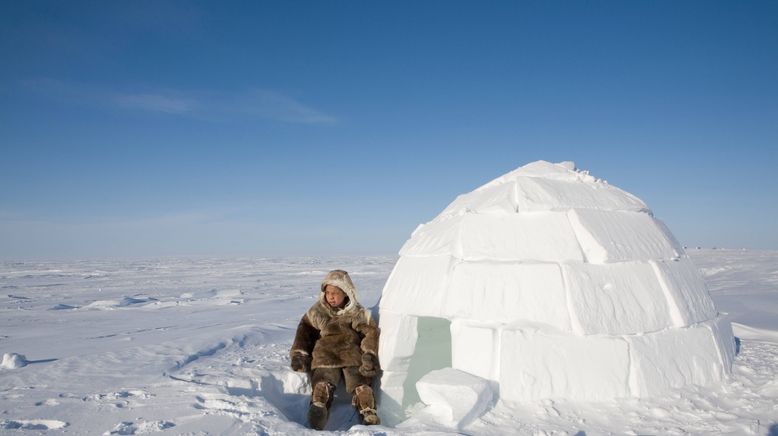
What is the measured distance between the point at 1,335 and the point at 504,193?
36.9 ft

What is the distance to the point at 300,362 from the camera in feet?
15.3

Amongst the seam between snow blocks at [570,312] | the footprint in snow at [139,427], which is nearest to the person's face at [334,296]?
the footprint in snow at [139,427]

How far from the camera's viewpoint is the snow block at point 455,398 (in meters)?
3.35

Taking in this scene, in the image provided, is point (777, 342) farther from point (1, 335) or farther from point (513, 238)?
point (1, 335)

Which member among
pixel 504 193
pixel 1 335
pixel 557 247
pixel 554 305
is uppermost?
pixel 504 193

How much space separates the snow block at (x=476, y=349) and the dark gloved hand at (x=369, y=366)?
2.89 ft

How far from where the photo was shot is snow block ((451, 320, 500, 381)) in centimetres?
381

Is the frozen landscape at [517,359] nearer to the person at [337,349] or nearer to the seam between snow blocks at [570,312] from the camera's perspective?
the seam between snow blocks at [570,312]

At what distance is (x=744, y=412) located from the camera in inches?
144

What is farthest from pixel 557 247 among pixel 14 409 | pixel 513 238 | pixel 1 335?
pixel 1 335

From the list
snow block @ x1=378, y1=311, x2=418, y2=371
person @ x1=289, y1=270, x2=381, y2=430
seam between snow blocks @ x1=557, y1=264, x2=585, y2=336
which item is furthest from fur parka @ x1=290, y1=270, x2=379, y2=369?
seam between snow blocks @ x1=557, y1=264, x2=585, y2=336

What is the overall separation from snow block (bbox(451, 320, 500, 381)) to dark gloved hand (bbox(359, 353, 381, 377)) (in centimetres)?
88

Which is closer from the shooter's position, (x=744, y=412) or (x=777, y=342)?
(x=744, y=412)

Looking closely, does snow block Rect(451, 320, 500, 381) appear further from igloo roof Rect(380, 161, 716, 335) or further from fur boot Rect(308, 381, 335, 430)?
fur boot Rect(308, 381, 335, 430)
